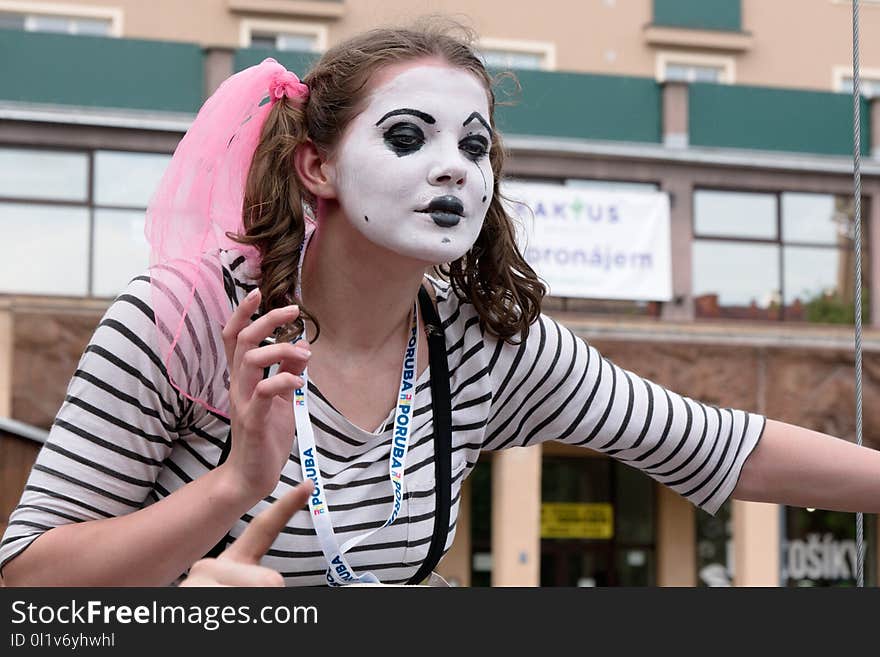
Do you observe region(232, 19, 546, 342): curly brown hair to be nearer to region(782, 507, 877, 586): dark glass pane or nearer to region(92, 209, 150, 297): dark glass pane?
region(92, 209, 150, 297): dark glass pane

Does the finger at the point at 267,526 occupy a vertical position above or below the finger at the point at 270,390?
below

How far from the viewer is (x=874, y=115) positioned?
53.8 feet

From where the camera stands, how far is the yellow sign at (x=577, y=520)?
16.9m

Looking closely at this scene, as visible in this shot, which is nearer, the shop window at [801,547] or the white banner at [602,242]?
the white banner at [602,242]

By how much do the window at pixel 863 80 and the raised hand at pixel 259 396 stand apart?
57.3 ft

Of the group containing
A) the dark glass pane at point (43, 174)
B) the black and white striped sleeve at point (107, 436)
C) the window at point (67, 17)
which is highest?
the window at point (67, 17)

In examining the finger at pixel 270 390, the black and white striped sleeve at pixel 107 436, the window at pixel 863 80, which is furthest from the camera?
the window at pixel 863 80

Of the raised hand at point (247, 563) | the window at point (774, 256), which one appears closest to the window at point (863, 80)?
the window at point (774, 256)

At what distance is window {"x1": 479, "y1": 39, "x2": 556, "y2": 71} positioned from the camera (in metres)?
17.3

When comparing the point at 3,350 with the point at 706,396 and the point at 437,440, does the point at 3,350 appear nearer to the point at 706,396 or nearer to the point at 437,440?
the point at 706,396

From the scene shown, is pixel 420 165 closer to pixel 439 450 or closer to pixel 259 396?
pixel 439 450

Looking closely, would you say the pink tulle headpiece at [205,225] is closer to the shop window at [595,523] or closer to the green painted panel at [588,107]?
the green painted panel at [588,107]

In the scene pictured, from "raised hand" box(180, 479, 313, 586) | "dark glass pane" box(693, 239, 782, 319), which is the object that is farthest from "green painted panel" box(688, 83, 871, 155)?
"raised hand" box(180, 479, 313, 586)

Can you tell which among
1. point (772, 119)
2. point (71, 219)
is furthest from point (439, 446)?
point (772, 119)
